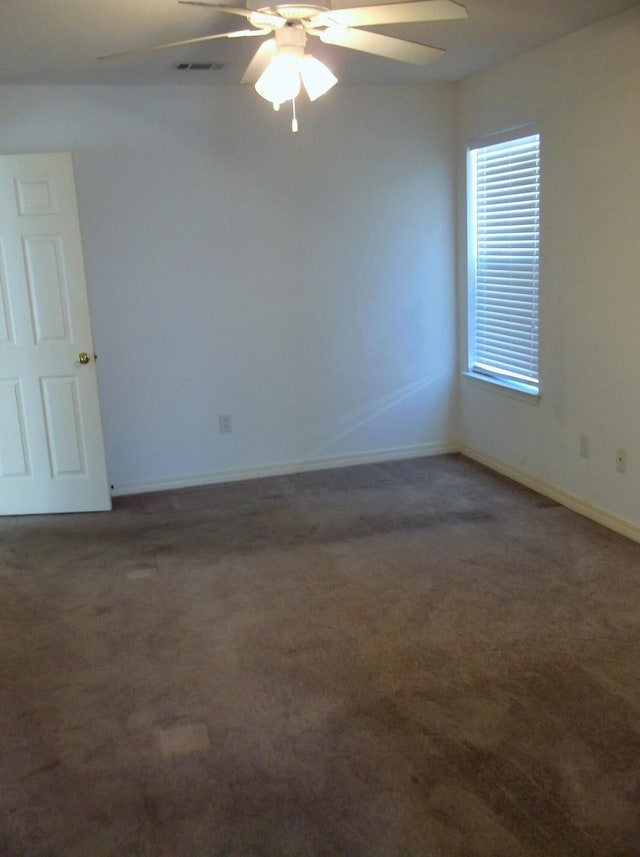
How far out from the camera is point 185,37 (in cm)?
360

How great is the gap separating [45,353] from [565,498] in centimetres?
314

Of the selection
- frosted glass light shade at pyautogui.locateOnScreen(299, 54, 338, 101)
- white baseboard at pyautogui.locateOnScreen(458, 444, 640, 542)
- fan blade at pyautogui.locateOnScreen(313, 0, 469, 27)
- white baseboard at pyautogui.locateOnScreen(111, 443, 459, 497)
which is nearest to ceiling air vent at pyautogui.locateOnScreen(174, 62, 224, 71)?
frosted glass light shade at pyautogui.locateOnScreen(299, 54, 338, 101)

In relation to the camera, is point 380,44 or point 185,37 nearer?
point 380,44

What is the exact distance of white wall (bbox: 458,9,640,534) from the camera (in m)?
3.81

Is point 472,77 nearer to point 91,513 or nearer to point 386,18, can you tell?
point 386,18

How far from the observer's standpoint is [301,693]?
2797 millimetres

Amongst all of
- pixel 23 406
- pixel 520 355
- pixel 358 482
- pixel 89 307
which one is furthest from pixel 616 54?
pixel 23 406

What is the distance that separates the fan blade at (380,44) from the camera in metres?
2.80

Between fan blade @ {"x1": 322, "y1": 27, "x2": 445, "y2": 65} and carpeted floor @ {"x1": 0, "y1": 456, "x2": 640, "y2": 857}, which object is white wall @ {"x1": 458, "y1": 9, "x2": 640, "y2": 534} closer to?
carpeted floor @ {"x1": 0, "y1": 456, "x2": 640, "y2": 857}

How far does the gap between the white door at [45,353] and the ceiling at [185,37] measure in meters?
0.59

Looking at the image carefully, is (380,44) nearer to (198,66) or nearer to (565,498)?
(198,66)

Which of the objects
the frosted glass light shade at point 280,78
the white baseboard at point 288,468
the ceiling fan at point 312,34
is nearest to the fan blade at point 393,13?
the ceiling fan at point 312,34

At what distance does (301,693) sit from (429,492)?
7.48ft

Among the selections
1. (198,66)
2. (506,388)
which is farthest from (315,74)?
(506,388)
